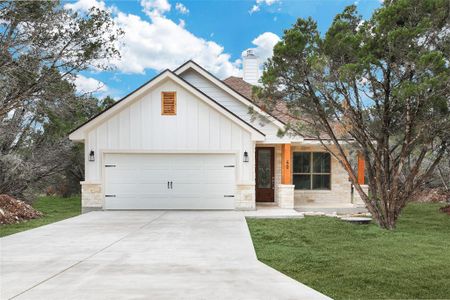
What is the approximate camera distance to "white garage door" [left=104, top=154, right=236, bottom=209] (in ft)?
49.4

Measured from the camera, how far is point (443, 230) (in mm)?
11352

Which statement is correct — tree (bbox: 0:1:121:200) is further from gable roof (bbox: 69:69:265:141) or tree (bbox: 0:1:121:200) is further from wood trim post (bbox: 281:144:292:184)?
wood trim post (bbox: 281:144:292:184)

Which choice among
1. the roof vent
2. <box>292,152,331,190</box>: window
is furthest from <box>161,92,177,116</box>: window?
the roof vent

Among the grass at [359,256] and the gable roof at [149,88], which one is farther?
the gable roof at [149,88]

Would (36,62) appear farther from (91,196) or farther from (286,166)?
(286,166)

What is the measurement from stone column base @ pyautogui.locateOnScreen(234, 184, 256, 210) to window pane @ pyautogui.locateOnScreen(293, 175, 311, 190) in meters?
3.57

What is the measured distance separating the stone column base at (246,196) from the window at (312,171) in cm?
360

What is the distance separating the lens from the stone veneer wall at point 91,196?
586 inches

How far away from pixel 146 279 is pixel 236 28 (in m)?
11.6

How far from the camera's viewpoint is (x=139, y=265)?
21.9ft

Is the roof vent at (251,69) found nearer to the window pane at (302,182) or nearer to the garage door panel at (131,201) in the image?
the window pane at (302,182)

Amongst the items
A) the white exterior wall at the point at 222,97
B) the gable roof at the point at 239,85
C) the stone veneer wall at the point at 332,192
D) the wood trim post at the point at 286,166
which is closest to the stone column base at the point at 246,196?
the wood trim post at the point at 286,166

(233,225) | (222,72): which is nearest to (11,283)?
(233,225)

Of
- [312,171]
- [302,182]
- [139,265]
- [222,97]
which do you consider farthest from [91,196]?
[312,171]
